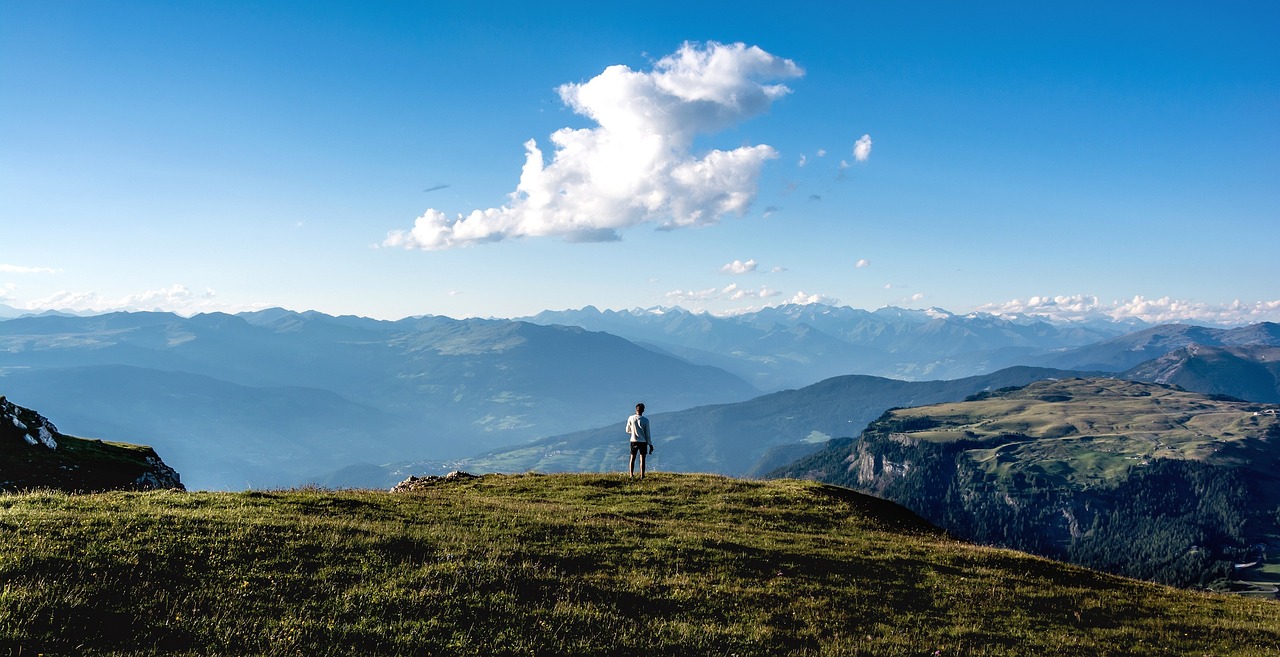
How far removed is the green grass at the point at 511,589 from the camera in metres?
12.4

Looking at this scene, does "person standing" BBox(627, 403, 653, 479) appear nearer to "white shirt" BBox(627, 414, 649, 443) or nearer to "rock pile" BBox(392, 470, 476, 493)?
"white shirt" BBox(627, 414, 649, 443)

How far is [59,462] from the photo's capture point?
30.5 m

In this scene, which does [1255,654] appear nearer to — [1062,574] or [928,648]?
[1062,574]

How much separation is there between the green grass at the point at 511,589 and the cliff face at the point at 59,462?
10.6 meters

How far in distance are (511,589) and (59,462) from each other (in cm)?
2915

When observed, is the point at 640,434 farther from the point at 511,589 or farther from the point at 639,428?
the point at 511,589

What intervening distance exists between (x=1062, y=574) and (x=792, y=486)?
16912mm

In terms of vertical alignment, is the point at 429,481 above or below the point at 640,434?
below

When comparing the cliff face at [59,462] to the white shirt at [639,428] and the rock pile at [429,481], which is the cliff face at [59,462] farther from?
the white shirt at [639,428]

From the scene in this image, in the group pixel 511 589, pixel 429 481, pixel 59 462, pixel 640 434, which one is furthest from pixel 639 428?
pixel 59 462

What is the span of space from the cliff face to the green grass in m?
10.6

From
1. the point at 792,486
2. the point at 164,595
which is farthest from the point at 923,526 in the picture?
the point at 164,595

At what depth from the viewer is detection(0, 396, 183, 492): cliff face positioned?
27.3 metres

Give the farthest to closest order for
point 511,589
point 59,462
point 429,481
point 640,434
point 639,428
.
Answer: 1. point 429,481
2. point 640,434
3. point 639,428
4. point 59,462
5. point 511,589
